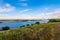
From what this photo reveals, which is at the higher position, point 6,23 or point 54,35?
point 6,23

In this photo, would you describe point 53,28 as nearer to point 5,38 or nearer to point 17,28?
point 17,28

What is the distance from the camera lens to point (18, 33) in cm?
668

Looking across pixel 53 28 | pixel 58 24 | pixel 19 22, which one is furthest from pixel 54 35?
pixel 19 22

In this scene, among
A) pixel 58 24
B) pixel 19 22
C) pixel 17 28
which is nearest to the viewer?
pixel 17 28

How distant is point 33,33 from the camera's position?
22.1 ft

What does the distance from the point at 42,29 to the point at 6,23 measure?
199cm

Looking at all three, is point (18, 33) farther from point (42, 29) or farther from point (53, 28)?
point (53, 28)

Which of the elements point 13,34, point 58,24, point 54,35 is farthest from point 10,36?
point 58,24

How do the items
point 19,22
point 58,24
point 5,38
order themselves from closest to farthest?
point 5,38, point 58,24, point 19,22

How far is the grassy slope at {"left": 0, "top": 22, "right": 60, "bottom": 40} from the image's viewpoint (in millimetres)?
6605

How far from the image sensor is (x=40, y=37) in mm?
6688

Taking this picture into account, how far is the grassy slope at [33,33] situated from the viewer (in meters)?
6.61

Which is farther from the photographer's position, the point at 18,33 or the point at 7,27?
the point at 7,27

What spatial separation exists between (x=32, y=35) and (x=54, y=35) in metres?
0.98
